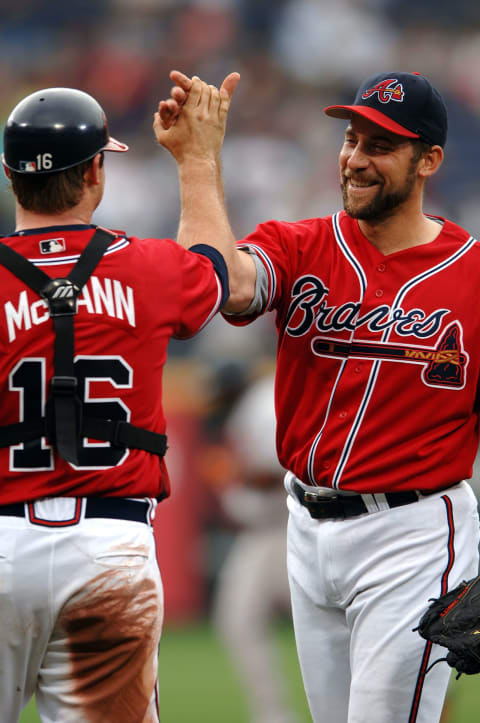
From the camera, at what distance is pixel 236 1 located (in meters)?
12.9

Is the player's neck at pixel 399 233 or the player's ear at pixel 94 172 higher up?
the player's ear at pixel 94 172

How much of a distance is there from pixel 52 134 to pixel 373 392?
1.34 meters

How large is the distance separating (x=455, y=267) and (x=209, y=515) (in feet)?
16.4

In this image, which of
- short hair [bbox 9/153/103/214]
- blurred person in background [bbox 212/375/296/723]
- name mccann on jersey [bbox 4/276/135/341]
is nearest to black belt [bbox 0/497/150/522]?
name mccann on jersey [bbox 4/276/135/341]

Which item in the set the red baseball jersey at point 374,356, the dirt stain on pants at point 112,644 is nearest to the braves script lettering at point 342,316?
the red baseball jersey at point 374,356

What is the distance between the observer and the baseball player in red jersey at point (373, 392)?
3338mm

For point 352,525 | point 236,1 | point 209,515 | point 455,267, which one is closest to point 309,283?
point 455,267

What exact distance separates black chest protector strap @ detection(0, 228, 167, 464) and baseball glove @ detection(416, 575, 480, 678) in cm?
114

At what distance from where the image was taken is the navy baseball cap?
11.5 ft

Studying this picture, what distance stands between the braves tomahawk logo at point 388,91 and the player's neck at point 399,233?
0.39 m

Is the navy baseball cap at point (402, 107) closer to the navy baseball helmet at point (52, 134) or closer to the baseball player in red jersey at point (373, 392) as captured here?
the baseball player in red jersey at point (373, 392)

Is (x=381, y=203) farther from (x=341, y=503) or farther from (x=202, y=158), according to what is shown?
Result: (x=341, y=503)

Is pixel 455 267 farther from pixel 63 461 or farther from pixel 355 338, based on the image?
pixel 63 461

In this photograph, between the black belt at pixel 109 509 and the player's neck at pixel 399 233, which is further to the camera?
the player's neck at pixel 399 233
